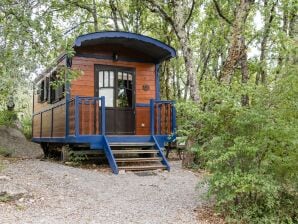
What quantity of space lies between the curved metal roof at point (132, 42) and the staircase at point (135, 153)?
2.51 meters

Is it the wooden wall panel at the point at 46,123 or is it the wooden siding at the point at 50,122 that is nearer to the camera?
the wooden siding at the point at 50,122

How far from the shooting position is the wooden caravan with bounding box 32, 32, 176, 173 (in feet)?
31.3

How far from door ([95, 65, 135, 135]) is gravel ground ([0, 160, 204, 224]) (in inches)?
93.7

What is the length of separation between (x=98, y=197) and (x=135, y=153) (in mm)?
3550

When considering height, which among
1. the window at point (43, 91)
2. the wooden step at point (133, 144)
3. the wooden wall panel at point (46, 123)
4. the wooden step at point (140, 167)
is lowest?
the wooden step at point (140, 167)

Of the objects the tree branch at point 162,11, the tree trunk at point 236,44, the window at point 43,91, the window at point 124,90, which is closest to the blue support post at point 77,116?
the window at point 124,90

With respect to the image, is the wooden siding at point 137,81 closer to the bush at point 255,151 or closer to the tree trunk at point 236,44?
the tree trunk at point 236,44

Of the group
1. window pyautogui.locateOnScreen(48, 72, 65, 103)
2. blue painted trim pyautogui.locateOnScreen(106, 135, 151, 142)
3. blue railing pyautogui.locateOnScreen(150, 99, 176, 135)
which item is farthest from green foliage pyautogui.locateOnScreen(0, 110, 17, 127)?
blue railing pyautogui.locateOnScreen(150, 99, 176, 135)

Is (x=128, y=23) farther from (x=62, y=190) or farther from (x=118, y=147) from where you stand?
(x=62, y=190)

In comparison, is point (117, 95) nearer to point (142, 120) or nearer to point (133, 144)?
point (142, 120)

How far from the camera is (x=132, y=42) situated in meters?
10.4

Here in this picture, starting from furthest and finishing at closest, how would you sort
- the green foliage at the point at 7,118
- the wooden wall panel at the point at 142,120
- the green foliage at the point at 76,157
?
1. the green foliage at the point at 7,118
2. the wooden wall panel at the point at 142,120
3. the green foliage at the point at 76,157

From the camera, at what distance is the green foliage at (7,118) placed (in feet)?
55.2

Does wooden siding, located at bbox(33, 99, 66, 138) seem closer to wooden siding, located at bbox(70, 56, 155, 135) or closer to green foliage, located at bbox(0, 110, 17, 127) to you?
wooden siding, located at bbox(70, 56, 155, 135)
